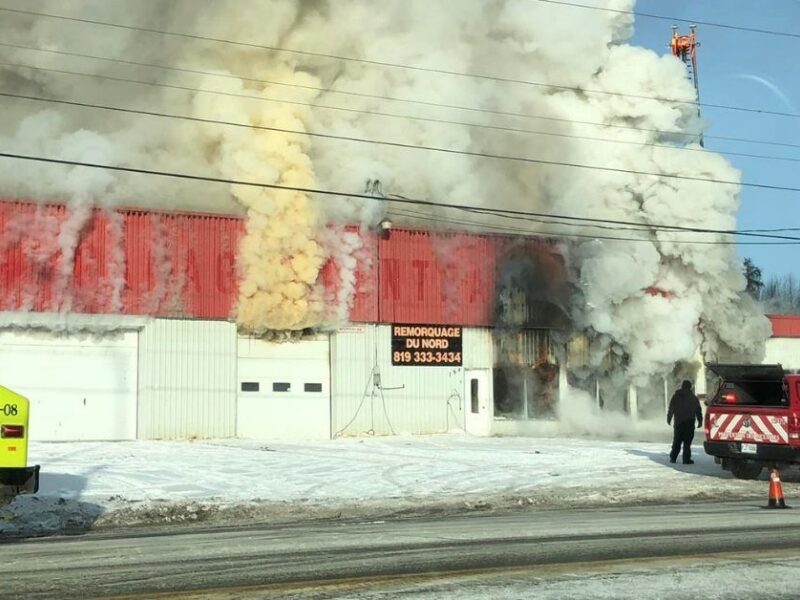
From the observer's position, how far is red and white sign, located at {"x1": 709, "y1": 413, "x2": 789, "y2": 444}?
16953mm

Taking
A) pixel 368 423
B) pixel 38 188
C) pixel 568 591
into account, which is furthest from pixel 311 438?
pixel 568 591

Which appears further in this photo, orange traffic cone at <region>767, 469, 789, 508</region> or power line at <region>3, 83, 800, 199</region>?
power line at <region>3, 83, 800, 199</region>

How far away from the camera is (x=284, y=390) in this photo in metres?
27.1

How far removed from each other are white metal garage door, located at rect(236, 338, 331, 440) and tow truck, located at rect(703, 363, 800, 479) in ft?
40.5

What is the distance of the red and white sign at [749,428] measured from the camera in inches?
667

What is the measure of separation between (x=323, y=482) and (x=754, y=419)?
7972 millimetres

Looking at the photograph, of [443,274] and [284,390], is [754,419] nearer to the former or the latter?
[443,274]

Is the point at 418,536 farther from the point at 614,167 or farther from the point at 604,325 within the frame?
the point at 614,167

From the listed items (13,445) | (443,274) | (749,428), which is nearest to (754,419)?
(749,428)

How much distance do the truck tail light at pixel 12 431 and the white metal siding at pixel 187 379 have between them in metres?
15.2

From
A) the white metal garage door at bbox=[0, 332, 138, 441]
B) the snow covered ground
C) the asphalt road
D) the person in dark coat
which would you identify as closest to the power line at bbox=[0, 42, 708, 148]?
the white metal garage door at bbox=[0, 332, 138, 441]

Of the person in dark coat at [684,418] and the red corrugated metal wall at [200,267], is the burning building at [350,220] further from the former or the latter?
the person in dark coat at [684,418]

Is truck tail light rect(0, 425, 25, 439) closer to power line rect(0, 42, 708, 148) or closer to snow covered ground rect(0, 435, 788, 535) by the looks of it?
snow covered ground rect(0, 435, 788, 535)

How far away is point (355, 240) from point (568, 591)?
21.4 m
